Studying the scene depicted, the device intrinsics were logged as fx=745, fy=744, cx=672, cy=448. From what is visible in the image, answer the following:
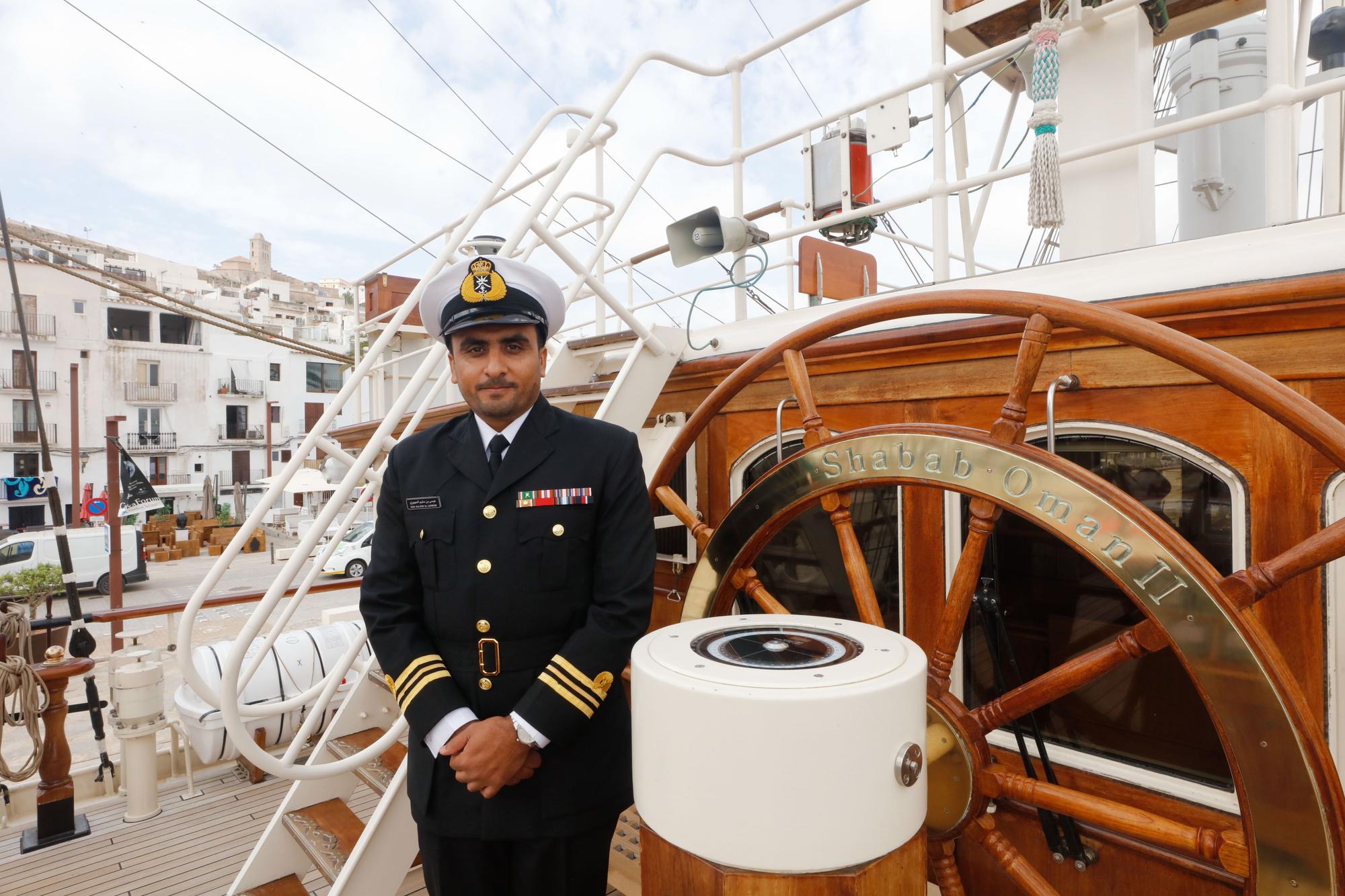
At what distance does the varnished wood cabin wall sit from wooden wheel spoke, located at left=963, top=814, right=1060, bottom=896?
1.21 ft

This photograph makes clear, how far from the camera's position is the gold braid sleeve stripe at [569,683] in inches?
58.0

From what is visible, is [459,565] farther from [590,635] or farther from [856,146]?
[856,146]

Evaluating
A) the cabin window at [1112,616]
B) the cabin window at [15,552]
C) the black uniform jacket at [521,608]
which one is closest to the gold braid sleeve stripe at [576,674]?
the black uniform jacket at [521,608]

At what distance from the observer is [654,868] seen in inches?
46.6

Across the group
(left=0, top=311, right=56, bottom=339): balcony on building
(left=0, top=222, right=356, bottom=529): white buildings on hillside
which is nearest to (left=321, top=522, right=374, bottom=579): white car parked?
(left=0, top=222, right=356, bottom=529): white buildings on hillside

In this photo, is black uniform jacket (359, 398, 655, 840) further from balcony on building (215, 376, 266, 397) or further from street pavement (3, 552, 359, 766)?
balcony on building (215, 376, 266, 397)

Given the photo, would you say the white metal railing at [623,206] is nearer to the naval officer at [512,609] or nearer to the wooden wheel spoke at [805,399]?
the naval officer at [512,609]

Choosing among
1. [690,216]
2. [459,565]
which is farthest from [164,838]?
[690,216]

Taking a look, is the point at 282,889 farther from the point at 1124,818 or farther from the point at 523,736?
the point at 1124,818

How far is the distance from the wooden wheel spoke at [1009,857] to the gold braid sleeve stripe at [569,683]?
2.63ft

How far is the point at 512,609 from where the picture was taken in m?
1.55

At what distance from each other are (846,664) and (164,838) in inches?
149

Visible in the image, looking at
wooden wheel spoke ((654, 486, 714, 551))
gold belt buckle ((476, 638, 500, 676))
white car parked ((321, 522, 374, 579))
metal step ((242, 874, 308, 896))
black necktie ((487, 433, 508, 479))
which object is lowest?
white car parked ((321, 522, 374, 579))

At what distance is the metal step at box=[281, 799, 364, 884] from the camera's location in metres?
2.26
